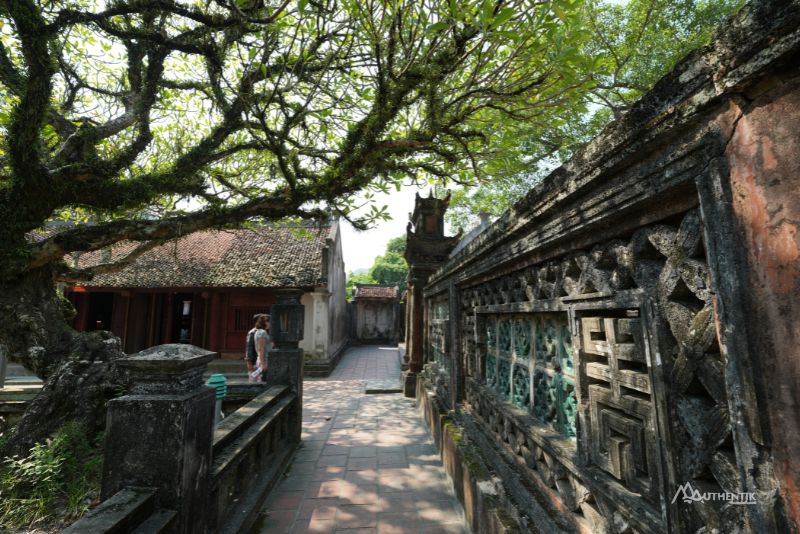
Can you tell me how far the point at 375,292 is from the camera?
936 inches

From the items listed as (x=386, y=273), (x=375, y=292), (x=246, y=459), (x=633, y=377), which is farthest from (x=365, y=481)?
(x=386, y=273)

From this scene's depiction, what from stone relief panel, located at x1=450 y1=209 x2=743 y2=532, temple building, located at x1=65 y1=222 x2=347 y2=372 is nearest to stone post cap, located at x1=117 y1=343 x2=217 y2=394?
stone relief panel, located at x1=450 y1=209 x2=743 y2=532

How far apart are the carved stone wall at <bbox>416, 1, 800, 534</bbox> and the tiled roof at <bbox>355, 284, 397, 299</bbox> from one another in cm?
2091

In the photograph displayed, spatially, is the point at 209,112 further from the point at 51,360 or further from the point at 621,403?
the point at 621,403

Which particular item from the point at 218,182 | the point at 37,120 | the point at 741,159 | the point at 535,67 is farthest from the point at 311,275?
the point at 741,159

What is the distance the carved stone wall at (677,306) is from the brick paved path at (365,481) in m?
1.49

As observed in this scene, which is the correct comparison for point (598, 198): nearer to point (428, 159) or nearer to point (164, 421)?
point (164, 421)

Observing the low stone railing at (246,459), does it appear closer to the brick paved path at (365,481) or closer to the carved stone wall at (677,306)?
the brick paved path at (365,481)

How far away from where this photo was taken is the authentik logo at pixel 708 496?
907 millimetres

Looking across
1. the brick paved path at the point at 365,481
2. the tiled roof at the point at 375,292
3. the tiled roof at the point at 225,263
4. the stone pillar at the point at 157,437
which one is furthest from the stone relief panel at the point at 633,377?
the tiled roof at the point at 375,292

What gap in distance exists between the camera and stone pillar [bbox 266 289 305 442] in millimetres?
5227

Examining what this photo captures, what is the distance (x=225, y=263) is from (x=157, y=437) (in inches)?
479

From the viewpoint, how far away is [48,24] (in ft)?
14.0

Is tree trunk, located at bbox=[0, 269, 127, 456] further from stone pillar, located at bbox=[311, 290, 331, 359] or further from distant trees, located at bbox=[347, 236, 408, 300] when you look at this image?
distant trees, located at bbox=[347, 236, 408, 300]
